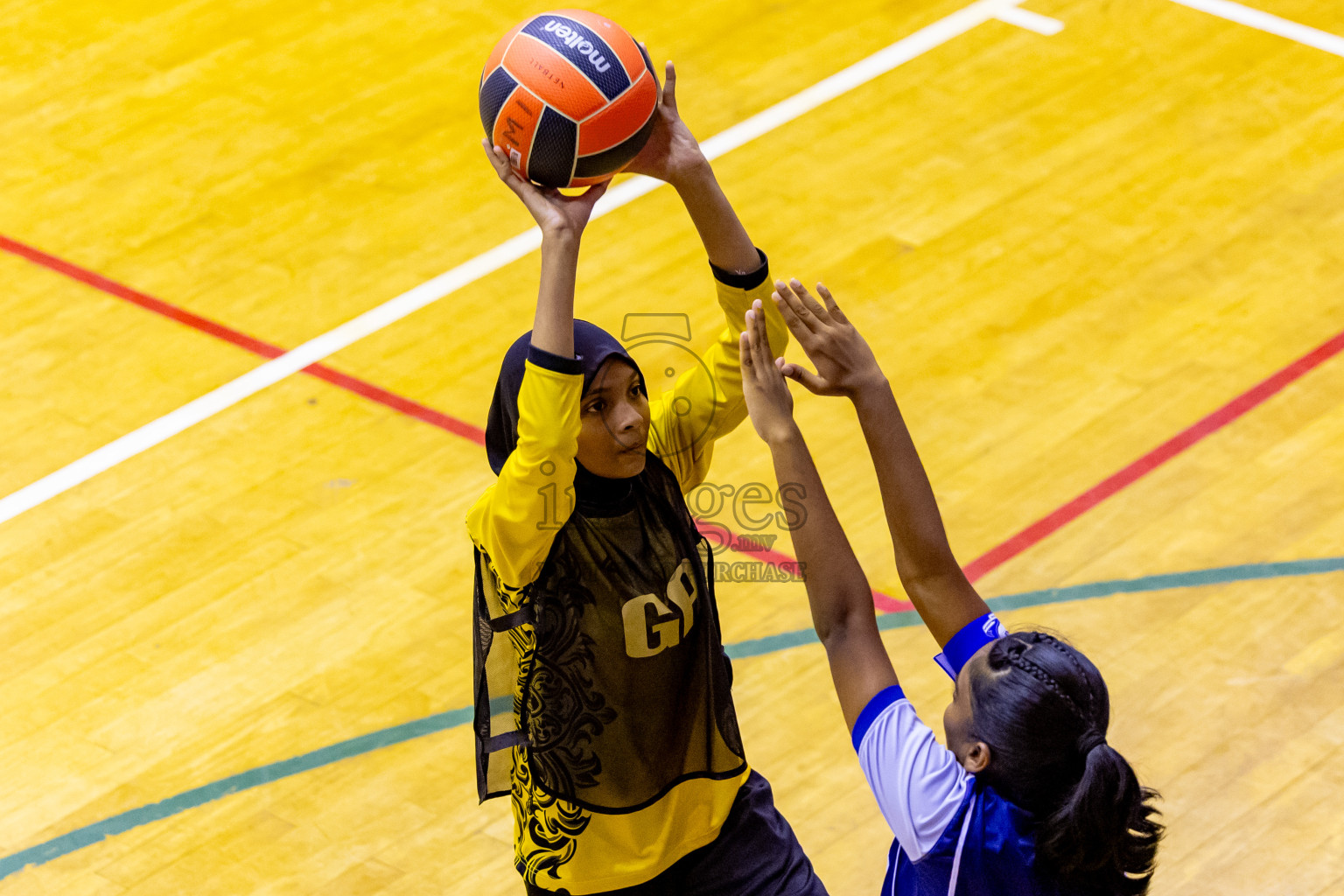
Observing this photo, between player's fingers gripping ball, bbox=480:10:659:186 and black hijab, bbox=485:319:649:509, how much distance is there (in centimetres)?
37

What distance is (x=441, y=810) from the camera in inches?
194

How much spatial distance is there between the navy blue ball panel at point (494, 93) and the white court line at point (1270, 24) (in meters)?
6.59

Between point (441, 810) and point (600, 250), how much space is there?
3299 millimetres

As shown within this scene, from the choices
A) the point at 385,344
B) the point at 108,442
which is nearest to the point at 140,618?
the point at 108,442

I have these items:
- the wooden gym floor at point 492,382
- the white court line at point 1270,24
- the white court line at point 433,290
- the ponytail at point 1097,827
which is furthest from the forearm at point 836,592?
the white court line at point 1270,24

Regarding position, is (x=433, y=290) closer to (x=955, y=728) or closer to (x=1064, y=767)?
(x=955, y=728)

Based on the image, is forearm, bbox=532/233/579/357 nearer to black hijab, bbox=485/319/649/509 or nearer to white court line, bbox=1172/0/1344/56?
black hijab, bbox=485/319/649/509

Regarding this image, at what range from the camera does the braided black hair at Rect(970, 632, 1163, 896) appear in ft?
8.43

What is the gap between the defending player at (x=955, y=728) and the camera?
261 cm

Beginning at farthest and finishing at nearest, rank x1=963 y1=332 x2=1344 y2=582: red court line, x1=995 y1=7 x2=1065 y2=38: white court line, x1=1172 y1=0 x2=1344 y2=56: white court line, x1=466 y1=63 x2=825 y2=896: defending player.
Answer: x1=995 y1=7 x2=1065 y2=38: white court line < x1=1172 y1=0 x2=1344 y2=56: white court line < x1=963 y1=332 x2=1344 y2=582: red court line < x1=466 y1=63 x2=825 y2=896: defending player

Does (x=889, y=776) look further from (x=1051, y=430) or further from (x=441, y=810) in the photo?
(x=1051, y=430)

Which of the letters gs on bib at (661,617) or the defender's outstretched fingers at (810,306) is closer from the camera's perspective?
the defender's outstretched fingers at (810,306)

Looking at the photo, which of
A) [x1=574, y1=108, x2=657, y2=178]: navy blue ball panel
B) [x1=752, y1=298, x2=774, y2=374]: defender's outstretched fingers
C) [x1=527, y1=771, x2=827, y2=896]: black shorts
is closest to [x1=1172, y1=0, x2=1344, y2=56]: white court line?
[x1=574, y1=108, x2=657, y2=178]: navy blue ball panel

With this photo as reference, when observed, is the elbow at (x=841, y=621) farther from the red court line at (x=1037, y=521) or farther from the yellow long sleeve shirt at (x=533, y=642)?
the red court line at (x=1037, y=521)
